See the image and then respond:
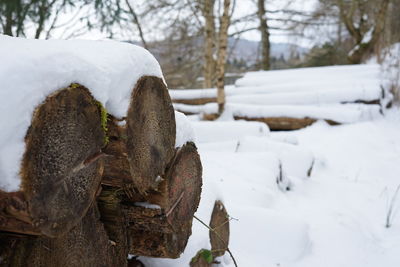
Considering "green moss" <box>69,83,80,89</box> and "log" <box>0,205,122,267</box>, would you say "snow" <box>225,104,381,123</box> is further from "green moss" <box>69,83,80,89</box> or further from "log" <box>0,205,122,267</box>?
"green moss" <box>69,83,80,89</box>

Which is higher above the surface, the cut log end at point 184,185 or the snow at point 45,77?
the snow at point 45,77

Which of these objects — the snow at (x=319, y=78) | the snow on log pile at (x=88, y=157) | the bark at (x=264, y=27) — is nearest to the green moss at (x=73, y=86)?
the snow on log pile at (x=88, y=157)

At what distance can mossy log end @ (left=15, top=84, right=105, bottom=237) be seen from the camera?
2.45ft

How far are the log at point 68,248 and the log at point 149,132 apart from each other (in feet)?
0.64

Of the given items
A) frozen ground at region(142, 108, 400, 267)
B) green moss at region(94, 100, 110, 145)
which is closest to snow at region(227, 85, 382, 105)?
frozen ground at region(142, 108, 400, 267)

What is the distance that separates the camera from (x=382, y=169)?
4102 millimetres

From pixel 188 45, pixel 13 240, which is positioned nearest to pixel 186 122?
pixel 13 240

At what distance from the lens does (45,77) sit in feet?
2.59

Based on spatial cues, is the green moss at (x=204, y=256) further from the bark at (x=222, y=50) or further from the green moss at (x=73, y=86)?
the bark at (x=222, y=50)

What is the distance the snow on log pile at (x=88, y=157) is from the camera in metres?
0.74

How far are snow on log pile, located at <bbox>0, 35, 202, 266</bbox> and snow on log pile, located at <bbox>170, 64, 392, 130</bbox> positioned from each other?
194 inches

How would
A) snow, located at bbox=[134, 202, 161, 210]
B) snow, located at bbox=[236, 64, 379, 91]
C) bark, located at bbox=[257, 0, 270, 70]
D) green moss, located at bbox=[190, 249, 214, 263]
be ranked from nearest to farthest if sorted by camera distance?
1. snow, located at bbox=[134, 202, 161, 210]
2. green moss, located at bbox=[190, 249, 214, 263]
3. snow, located at bbox=[236, 64, 379, 91]
4. bark, located at bbox=[257, 0, 270, 70]

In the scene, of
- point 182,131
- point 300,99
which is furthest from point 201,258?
point 300,99

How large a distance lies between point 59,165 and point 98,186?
0.65 feet
